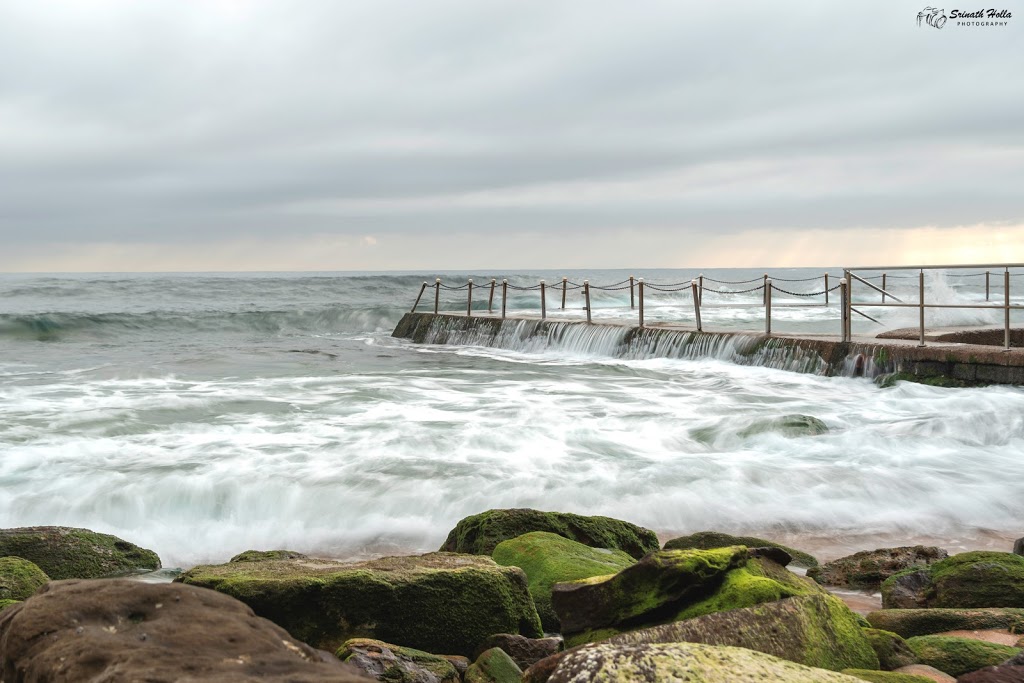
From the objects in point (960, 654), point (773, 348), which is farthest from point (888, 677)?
point (773, 348)

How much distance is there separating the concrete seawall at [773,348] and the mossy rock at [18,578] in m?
11.6

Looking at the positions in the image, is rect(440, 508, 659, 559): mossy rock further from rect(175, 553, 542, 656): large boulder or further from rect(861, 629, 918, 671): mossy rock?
rect(861, 629, 918, 671): mossy rock

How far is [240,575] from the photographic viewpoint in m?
3.78

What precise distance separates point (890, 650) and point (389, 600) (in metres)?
2.08

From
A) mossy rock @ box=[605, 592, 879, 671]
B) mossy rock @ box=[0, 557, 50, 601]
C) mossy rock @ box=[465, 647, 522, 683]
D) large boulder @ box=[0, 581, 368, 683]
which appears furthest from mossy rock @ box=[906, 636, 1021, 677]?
mossy rock @ box=[0, 557, 50, 601]

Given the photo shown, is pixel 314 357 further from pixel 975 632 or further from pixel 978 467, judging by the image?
pixel 975 632

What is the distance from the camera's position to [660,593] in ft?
12.0

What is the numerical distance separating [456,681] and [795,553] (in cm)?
343

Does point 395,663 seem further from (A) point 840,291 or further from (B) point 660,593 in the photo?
(A) point 840,291

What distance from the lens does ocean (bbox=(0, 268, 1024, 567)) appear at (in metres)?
7.30

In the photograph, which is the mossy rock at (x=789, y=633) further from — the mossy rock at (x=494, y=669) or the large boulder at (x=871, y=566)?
the large boulder at (x=871, y=566)

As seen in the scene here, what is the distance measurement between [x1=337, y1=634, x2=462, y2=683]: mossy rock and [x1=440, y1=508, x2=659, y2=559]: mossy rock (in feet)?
6.08

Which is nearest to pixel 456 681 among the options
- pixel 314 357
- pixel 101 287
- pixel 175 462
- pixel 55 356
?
pixel 175 462

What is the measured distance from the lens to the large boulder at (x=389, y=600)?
365cm
